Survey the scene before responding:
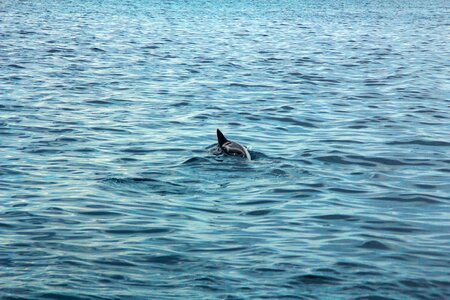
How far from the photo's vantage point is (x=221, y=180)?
15.7 metres

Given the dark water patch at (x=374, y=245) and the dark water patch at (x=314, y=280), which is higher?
the dark water patch at (x=314, y=280)

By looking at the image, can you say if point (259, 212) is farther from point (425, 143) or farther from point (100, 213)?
point (425, 143)

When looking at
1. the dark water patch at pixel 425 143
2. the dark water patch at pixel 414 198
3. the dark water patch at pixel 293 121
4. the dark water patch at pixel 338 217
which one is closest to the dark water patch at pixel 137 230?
the dark water patch at pixel 338 217

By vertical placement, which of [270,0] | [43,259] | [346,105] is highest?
[43,259]

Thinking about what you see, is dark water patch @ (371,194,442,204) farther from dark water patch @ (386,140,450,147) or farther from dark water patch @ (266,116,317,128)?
dark water patch @ (266,116,317,128)

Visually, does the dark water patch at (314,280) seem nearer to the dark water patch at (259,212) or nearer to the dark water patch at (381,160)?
the dark water patch at (259,212)

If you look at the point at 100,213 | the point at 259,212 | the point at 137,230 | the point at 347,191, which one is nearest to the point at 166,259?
the point at 137,230

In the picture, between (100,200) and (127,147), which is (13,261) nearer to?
(100,200)

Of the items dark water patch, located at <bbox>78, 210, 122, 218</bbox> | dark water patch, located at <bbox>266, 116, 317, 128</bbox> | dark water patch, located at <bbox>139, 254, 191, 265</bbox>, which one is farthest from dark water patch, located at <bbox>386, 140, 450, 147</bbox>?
dark water patch, located at <bbox>139, 254, 191, 265</bbox>

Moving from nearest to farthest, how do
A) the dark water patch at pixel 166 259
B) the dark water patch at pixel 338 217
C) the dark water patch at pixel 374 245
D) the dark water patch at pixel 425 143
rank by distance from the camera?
the dark water patch at pixel 166 259, the dark water patch at pixel 374 245, the dark water patch at pixel 338 217, the dark water patch at pixel 425 143

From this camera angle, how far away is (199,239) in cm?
1231

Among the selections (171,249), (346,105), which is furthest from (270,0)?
(171,249)

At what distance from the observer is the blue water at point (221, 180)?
10.9 metres

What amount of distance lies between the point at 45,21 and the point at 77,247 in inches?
1949
